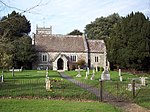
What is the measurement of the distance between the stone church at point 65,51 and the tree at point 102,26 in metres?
16.8

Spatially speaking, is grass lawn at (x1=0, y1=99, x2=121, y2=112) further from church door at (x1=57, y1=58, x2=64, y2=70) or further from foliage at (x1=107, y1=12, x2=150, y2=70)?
church door at (x1=57, y1=58, x2=64, y2=70)

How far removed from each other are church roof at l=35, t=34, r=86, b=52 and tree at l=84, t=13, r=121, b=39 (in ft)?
57.7

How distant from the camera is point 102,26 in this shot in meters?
83.4

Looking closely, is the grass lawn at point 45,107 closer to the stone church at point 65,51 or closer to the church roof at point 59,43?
the stone church at point 65,51

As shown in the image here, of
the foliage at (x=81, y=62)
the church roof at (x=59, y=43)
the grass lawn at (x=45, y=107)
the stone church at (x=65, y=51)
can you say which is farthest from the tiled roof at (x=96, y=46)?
the grass lawn at (x=45, y=107)

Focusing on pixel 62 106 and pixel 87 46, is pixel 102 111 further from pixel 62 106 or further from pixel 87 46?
pixel 87 46

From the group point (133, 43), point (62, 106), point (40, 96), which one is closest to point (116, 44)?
point (133, 43)

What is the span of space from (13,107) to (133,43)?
118 feet

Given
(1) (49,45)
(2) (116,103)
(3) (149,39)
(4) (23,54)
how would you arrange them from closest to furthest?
(2) (116,103) → (3) (149,39) → (4) (23,54) → (1) (49,45)

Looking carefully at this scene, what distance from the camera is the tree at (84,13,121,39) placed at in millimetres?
82925

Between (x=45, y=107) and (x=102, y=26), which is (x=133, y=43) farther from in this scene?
(x=102, y=26)

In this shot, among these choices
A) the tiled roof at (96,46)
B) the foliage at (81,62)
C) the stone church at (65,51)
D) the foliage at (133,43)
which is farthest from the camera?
the tiled roof at (96,46)

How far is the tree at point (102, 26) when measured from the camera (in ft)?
272

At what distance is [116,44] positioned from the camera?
161ft
